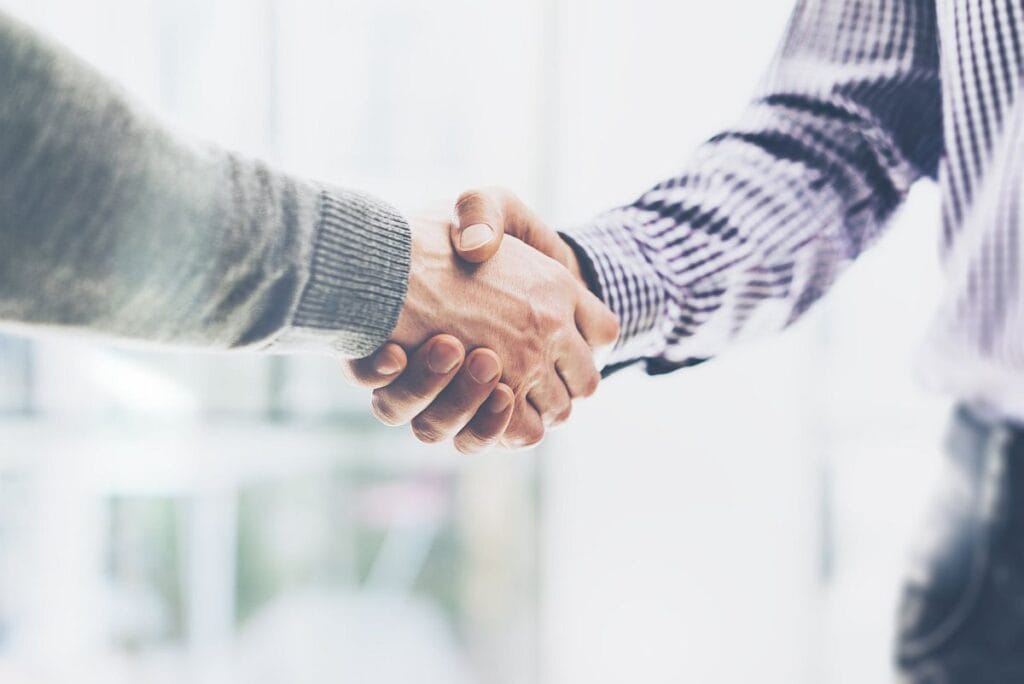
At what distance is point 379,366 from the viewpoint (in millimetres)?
720

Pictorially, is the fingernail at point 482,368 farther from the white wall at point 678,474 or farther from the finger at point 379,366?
the white wall at point 678,474

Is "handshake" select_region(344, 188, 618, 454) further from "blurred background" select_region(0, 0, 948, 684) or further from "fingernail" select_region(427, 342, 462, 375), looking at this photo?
"blurred background" select_region(0, 0, 948, 684)

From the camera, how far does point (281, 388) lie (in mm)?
1861

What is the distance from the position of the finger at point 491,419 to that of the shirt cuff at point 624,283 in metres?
0.14

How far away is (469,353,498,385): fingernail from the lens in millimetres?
762

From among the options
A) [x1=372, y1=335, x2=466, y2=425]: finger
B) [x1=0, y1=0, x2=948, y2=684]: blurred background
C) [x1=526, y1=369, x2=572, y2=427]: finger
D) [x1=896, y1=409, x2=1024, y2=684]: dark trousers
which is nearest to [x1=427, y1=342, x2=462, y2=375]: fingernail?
[x1=372, y1=335, x2=466, y2=425]: finger

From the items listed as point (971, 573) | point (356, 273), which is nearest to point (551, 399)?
point (356, 273)

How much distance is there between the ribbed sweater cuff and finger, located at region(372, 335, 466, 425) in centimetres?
4

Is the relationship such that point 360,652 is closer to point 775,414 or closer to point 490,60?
point 775,414

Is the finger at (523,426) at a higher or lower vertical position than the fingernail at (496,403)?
lower

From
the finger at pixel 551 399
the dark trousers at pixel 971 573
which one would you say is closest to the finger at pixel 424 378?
the finger at pixel 551 399

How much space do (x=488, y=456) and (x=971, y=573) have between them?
1270 mm

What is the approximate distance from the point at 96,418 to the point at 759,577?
57.5 inches

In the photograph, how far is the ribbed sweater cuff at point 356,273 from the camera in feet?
2.07
